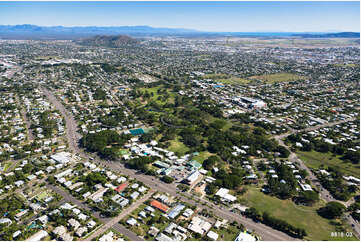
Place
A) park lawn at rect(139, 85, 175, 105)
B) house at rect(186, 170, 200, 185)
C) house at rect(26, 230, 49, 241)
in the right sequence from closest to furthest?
house at rect(26, 230, 49, 241) < house at rect(186, 170, 200, 185) < park lawn at rect(139, 85, 175, 105)

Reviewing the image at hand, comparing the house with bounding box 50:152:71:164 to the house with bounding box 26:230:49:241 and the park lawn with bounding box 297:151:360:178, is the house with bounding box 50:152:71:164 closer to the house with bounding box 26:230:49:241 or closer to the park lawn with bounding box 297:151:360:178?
the house with bounding box 26:230:49:241

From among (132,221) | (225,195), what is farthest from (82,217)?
(225,195)

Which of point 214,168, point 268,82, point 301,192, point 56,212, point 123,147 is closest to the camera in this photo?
point 56,212

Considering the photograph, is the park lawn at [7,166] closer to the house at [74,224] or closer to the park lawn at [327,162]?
the house at [74,224]

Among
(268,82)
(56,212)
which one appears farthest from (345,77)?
(56,212)

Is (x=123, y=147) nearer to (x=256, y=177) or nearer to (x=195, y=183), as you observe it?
(x=195, y=183)

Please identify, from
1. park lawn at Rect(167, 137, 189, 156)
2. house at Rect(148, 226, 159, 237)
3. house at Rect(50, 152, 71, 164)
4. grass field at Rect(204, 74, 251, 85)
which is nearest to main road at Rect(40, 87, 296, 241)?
house at Rect(50, 152, 71, 164)

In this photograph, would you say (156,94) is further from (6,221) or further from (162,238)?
(162,238)
